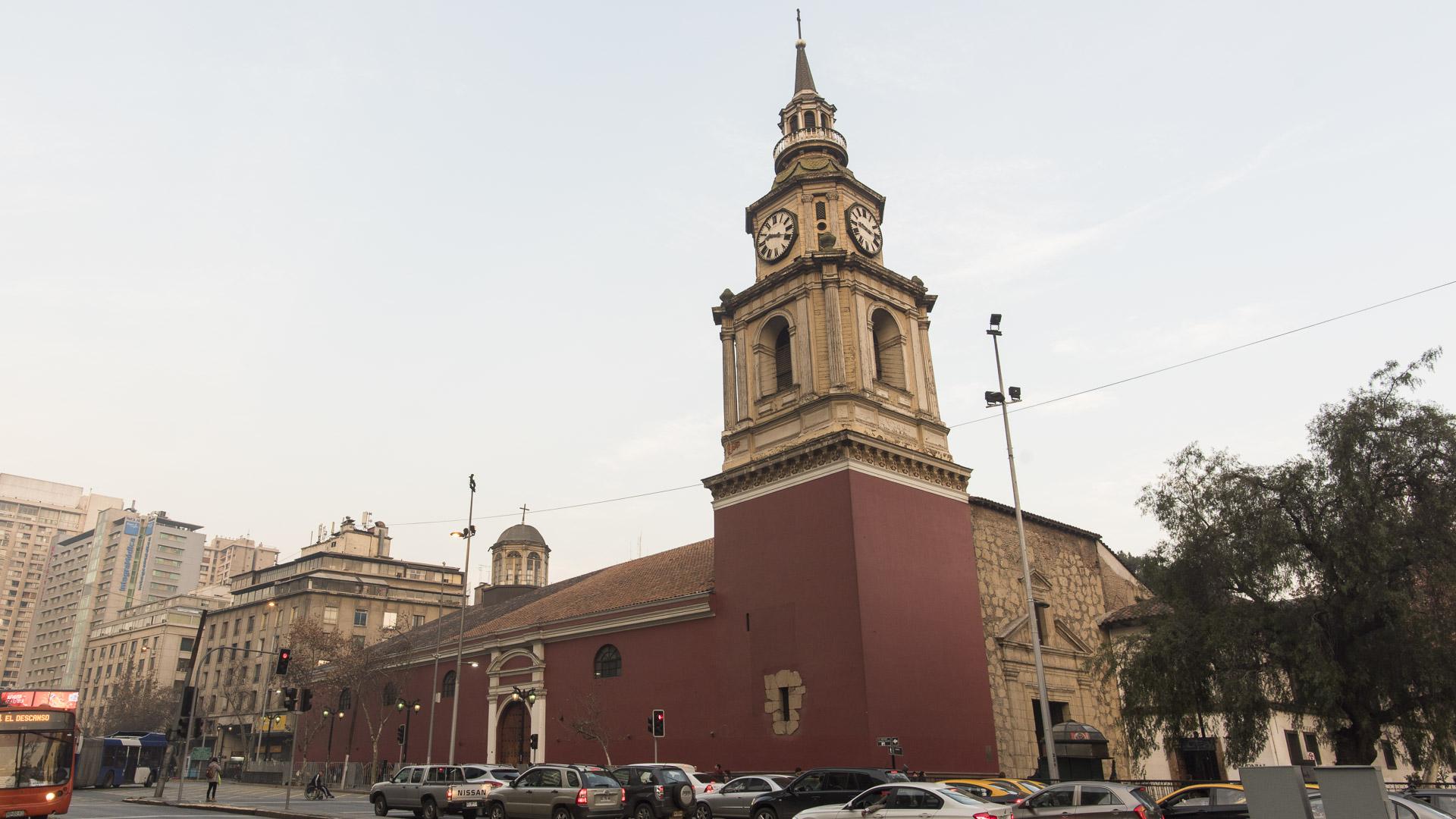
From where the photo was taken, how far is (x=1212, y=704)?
20938 mm

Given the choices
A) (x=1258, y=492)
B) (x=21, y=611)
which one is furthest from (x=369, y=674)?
(x=21, y=611)

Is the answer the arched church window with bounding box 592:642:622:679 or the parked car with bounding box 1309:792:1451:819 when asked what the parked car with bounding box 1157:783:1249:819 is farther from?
the arched church window with bounding box 592:642:622:679

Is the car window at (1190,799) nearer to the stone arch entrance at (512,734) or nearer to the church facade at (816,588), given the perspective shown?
the church facade at (816,588)

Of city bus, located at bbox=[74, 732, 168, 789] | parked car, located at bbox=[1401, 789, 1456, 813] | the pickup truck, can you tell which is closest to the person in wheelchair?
city bus, located at bbox=[74, 732, 168, 789]

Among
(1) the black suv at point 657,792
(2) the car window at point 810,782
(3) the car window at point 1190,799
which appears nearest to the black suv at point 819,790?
(2) the car window at point 810,782

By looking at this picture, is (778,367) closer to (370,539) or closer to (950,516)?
(950,516)

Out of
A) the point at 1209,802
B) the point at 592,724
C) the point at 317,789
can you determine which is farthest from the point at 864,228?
the point at 317,789

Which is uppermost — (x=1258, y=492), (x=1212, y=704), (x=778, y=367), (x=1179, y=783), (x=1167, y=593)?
(x=778, y=367)

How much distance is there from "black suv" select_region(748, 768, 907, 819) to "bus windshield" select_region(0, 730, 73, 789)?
14.2 m

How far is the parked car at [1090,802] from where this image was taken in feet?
48.6

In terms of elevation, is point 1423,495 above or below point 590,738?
above

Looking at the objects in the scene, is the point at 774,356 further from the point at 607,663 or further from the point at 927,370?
the point at 607,663

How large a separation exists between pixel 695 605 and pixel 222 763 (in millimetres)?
55779

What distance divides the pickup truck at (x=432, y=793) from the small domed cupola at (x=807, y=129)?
24.3 metres
